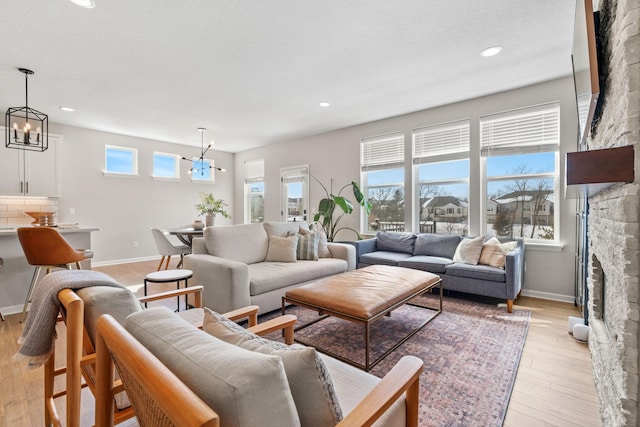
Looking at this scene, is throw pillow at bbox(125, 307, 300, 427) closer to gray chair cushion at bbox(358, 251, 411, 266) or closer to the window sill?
gray chair cushion at bbox(358, 251, 411, 266)

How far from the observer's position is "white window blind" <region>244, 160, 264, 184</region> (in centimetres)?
749

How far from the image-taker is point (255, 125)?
5.50 meters

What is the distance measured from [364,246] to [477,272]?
64.6 inches

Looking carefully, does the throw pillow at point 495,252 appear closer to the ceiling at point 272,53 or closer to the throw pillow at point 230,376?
the ceiling at point 272,53

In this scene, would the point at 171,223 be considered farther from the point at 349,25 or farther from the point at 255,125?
the point at 349,25

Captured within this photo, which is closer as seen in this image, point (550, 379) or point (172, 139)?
point (550, 379)

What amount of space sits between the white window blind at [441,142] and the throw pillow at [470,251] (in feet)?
4.39

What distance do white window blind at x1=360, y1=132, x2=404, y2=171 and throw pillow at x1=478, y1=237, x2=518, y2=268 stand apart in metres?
1.95

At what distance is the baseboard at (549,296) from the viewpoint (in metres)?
3.47

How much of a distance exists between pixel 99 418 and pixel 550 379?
251cm

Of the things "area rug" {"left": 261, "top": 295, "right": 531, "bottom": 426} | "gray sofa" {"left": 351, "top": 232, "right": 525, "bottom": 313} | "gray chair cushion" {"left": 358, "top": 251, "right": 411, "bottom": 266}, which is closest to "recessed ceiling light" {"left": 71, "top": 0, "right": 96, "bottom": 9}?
"area rug" {"left": 261, "top": 295, "right": 531, "bottom": 426}

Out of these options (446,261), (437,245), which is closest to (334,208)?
(437,245)

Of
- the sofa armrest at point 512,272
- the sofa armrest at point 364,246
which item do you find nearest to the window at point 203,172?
the sofa armrest at point 364,246

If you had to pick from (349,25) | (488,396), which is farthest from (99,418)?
(349,25)
